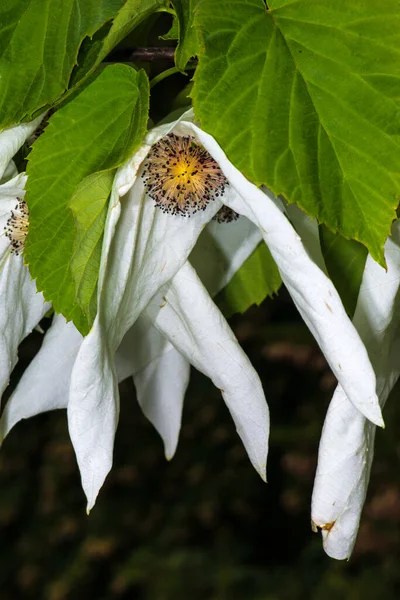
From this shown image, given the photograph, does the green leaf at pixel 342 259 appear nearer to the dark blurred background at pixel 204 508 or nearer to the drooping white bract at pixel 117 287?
the drooping white bract at pixel 117 287

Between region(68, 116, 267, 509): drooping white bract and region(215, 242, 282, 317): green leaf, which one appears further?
region(215, 242, 282, 317): green leaf

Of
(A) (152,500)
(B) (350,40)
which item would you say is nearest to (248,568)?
(A) (152,500)

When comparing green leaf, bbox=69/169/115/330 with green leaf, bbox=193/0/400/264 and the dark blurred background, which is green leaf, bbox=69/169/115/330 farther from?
the dark blurred background

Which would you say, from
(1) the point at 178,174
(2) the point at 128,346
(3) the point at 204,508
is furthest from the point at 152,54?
(3) the point at 204,508

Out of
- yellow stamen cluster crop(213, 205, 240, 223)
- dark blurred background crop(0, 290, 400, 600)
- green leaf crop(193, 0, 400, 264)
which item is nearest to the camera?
green leaf crop(193, 0, 400, 264)

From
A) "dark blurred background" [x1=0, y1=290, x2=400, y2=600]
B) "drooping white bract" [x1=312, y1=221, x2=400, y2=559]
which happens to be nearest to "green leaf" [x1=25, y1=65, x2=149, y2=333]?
"drooping white bract" [x1=312, y1=221, x2=400, y2=559]

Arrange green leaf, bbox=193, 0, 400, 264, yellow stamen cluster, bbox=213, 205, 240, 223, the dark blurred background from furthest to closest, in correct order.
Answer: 1. the dark blurred background
2. yellow stamen cluster, bbox=213, 205, 240, 223
3. green leaf, bbox=193, 0, 400, 264

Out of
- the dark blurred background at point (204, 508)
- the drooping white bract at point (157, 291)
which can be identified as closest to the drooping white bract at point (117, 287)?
the drooping white bract at point (157, 291)
